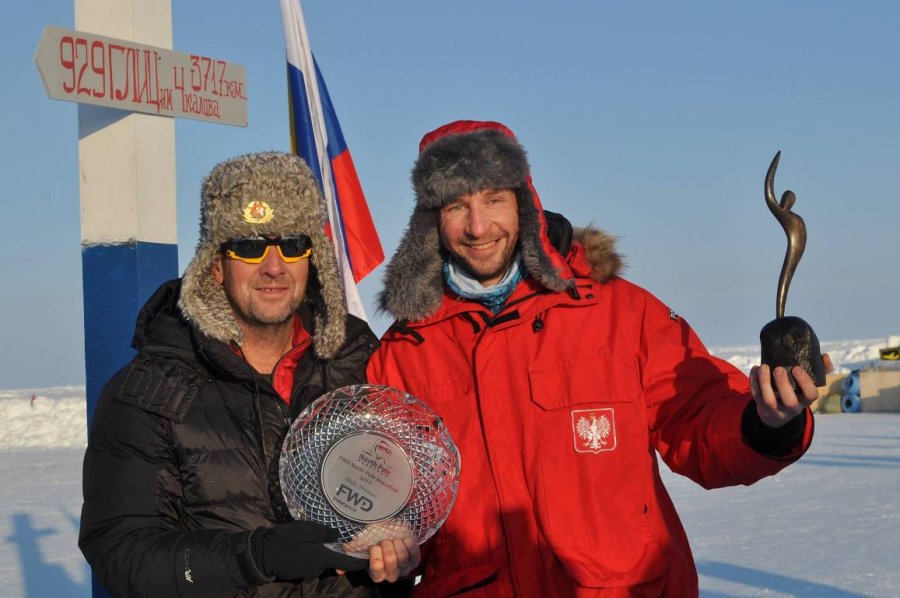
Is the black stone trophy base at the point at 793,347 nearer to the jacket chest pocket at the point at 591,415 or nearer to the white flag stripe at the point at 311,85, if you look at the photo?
the jacket chest pocket at the point at 591,415

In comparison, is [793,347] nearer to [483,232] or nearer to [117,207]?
[483,232]

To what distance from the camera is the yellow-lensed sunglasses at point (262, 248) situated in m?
2.70

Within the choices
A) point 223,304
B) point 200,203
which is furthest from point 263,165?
point 223,304

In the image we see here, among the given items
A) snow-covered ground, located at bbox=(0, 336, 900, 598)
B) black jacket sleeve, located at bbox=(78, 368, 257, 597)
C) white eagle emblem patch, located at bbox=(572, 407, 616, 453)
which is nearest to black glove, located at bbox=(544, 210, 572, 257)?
white eagle emblem patch, located at bbox=(572, 407, 616, 453)

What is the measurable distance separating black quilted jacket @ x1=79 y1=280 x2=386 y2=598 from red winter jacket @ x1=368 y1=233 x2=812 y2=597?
1.12ft

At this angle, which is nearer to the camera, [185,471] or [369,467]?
[369,467]

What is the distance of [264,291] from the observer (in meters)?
2.69

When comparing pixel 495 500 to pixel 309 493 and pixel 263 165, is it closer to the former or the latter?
pixel 309 493

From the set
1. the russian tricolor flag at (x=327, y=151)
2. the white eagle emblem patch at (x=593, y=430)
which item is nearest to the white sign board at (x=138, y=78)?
the russian tricolor flag at (x=327, y=151)

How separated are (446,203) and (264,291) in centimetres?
57

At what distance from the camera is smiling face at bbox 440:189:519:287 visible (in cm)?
280

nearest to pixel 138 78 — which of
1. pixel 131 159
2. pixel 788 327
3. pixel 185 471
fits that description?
pixel 131 159

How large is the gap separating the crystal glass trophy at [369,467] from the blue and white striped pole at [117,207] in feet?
6.25

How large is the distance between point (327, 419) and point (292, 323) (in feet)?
1.43
